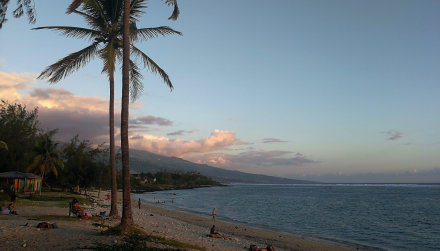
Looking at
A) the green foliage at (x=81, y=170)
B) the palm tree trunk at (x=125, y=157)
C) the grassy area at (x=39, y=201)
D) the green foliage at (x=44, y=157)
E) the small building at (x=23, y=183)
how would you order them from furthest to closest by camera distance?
the green foliage at (x=81, y=170), the green foliage at (x=44, y=157), the small building at (x=23, y=183), the grassy area at (x=39, y=201), the palm tree trunk at (x=125, y=157)

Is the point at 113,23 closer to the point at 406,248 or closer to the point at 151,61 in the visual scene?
the point at 151,61

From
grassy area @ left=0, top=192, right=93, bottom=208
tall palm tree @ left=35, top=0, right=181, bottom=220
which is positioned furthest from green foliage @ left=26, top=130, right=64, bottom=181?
tall palm tree @ left=35, top=0, right=181, bottom=220

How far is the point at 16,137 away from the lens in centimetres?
3612

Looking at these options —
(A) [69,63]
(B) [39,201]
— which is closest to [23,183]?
(B) [39,201]

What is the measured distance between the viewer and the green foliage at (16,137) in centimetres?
3447

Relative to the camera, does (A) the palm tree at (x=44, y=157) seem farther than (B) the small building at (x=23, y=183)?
Yes

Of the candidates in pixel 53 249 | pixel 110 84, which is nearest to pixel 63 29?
pixel 110 84

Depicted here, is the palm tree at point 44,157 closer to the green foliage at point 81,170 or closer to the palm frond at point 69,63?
the green foliage at point 81,170

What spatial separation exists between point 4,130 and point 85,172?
563 inches

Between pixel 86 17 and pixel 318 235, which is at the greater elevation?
pixel 86 17

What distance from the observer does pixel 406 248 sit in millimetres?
22391

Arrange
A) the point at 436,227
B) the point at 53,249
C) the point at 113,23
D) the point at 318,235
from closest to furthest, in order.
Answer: the point at 53,249
the point at 113,23
the point at 318,235
the point at 436,227

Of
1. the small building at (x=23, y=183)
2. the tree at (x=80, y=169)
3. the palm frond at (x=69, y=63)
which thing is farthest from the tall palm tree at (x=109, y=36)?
the tree at (x=80, y=169)

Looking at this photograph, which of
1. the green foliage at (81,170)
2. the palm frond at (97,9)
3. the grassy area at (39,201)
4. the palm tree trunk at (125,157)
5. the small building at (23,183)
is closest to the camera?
the palm tree trunk at (125,157)
